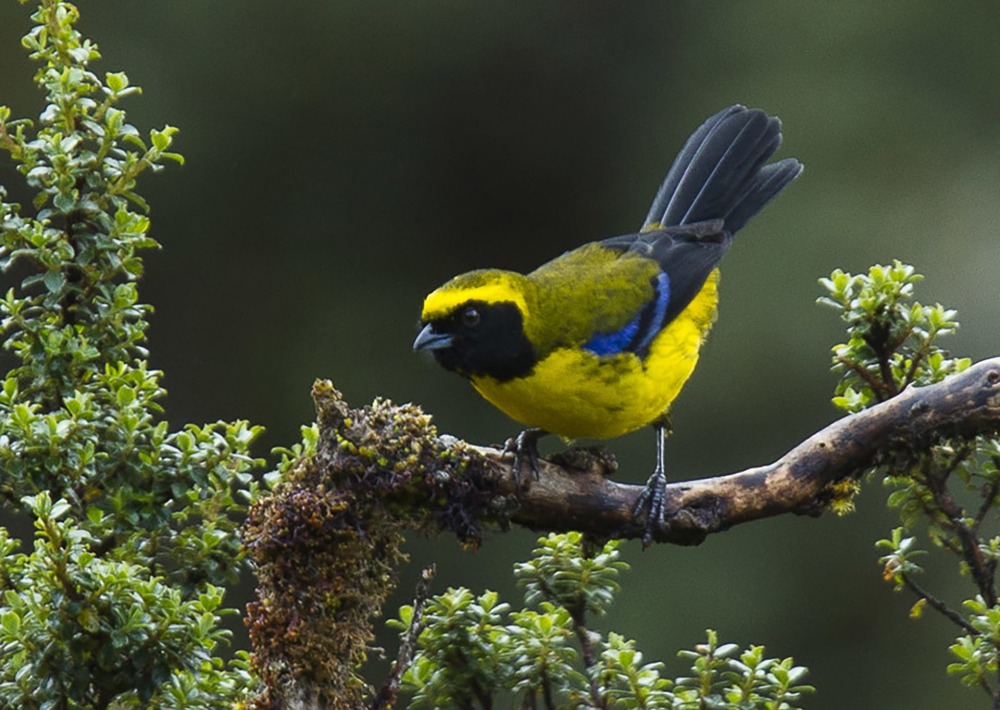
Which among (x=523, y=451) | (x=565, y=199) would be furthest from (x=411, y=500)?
(x=565, y=199)

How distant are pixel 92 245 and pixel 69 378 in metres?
0.28

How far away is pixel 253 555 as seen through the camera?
3.16m

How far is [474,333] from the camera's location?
389 cm

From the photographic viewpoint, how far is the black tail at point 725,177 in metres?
5.12

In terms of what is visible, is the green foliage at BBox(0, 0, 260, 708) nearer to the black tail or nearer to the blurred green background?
the black tail

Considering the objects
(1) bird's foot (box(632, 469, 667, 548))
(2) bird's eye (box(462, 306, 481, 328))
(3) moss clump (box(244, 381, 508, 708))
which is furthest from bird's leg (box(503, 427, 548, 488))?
(2) bird's eye (box(462, 306, 481, 328))

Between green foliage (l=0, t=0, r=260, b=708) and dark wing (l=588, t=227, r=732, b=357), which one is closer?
green foliage (l=0, t=0, r=260, b=708)

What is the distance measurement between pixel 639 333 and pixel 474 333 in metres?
0.51

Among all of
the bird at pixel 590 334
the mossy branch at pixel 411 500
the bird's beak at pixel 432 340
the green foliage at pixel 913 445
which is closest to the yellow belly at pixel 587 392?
the bird at pixel 590 334

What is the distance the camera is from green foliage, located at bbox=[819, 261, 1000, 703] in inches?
134

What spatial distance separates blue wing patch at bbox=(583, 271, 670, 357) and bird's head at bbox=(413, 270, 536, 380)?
0.21 meters

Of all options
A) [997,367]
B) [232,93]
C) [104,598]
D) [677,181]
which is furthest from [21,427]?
[232,93]

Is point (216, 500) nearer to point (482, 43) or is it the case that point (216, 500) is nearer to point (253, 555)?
point (253, 555)

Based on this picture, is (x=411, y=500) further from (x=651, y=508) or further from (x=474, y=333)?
(x=474, y=333)
